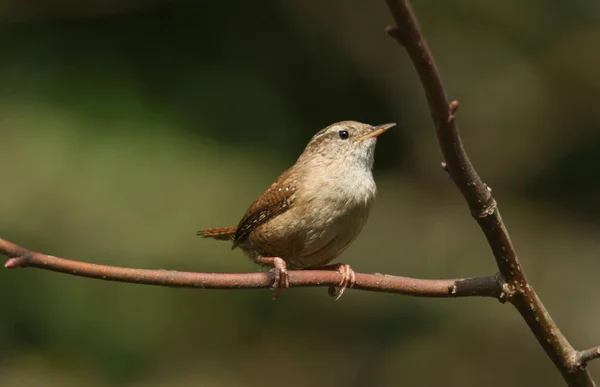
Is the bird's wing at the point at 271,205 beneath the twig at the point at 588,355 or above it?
above

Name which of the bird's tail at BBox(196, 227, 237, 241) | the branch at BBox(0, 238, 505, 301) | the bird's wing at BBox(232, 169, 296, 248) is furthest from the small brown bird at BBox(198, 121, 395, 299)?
the branch at BBox(0, 238, 505, 301)

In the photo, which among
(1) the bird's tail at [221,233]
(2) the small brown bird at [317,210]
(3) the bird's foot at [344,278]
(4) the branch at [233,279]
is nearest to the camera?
(4) the branch at [233,279]

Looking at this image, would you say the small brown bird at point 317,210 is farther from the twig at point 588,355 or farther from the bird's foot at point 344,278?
the twig at point 588,355

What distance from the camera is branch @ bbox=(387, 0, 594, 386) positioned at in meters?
0.98

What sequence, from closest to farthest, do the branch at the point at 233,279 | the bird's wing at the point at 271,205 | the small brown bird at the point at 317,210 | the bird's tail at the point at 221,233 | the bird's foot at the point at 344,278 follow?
1. the branch at the point at 233,279
2. the bird's foot at the point at 344,278
3. the small brown bird at the point at 317,210
4. the bird's wing at the point at 271,205
5. the bird's tail at the point at 221,233

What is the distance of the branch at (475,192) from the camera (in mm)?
982

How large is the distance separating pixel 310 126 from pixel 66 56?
1372 millimetres

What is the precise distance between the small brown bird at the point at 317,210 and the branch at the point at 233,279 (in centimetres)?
34

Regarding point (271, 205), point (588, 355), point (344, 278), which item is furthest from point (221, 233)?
point (588, 355)

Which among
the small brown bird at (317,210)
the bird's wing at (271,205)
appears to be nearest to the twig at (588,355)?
the small brown bird at (317,210)

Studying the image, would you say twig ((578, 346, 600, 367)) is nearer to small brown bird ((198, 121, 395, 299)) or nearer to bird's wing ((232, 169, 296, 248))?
small brown bird ((198, 121, 395, 299))

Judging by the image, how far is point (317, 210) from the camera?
2168mm

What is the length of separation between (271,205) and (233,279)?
0.88 metres

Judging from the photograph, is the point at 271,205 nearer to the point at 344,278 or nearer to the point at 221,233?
the point at 221,233
